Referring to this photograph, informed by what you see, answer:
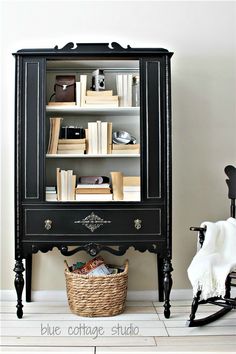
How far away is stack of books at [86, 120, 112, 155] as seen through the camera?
9.68ft

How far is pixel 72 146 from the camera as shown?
296cm

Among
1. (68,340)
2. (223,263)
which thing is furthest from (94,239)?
(223,263)

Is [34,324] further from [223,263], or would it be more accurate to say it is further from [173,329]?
[223,263]

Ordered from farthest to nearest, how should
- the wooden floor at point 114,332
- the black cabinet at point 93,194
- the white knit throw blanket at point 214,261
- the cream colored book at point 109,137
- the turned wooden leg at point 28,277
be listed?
the turned wooden leg at point 28,277 < the cream colored book at point 109,137 < the black cabinet at point 93,194 < the white knit throw blanket at point 214,261 < the wooden floor at point 114,332

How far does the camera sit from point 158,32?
10.9 ft

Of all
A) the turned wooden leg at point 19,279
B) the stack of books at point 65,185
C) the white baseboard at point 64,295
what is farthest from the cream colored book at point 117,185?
the white baseboard at point 64,295

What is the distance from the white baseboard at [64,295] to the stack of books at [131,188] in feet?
2.69

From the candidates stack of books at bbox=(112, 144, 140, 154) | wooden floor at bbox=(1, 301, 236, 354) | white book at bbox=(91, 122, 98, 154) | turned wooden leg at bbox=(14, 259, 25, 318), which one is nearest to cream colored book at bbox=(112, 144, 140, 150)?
stack of books at bbox=(112, 144, 140, 154)

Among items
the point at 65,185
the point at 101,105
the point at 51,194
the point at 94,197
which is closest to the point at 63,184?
the point at 65,185

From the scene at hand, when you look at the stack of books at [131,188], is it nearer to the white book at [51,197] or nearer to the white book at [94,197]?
the white book at [94,197]

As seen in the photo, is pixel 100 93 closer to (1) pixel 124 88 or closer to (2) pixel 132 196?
(1) pixel 124 88

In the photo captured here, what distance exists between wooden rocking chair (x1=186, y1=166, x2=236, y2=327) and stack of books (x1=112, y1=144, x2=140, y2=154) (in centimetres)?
61

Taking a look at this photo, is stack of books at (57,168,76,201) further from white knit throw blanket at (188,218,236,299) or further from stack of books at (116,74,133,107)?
white knit throw blanket at (188,218,236,299)

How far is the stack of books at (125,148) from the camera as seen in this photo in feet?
9.55
